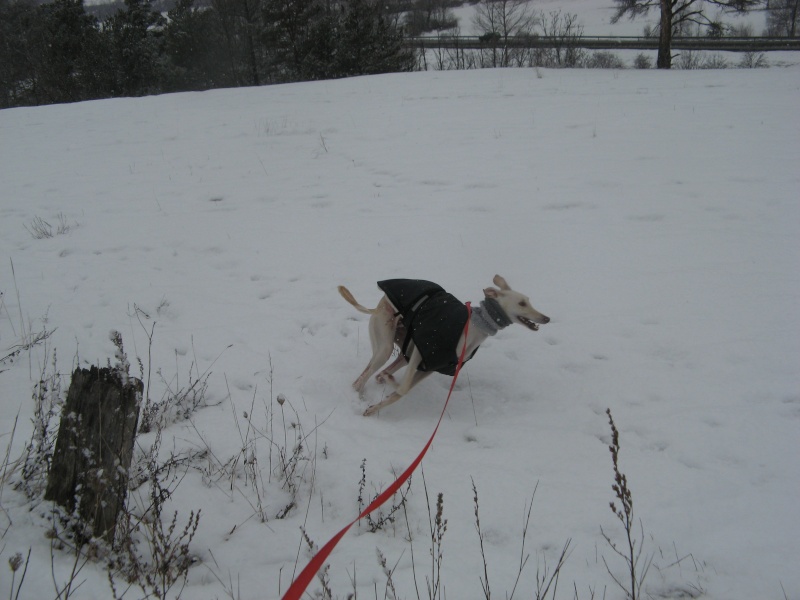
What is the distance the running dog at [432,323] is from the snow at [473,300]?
0.39 metres

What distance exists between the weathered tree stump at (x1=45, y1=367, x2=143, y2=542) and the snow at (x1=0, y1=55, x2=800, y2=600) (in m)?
0.20

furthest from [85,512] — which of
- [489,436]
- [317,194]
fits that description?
[317,194]

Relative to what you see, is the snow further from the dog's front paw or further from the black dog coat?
the black dog coat

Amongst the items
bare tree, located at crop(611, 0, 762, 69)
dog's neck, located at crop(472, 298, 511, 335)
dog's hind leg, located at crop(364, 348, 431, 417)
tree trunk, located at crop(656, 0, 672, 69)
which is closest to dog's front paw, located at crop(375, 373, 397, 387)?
dog's hind leg, located at crop(364, 348, 431, 417)

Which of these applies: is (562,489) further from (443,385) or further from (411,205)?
(411,205)

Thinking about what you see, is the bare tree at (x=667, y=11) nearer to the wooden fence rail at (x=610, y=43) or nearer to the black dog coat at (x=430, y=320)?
the wooden fence rail at (x=610, y=43)

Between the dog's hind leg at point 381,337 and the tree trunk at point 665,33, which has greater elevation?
the tree trunk at point 665,33

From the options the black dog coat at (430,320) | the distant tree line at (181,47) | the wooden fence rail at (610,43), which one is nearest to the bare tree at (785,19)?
the wooden fence rail at (610,43)

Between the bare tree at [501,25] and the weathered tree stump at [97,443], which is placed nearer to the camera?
the weathered tree stump at [97,443]

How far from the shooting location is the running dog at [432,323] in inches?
148

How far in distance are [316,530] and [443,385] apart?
1.90m

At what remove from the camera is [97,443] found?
2186mm

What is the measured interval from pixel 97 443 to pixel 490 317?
256cm

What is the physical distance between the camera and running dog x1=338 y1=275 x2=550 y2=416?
3752 mm
